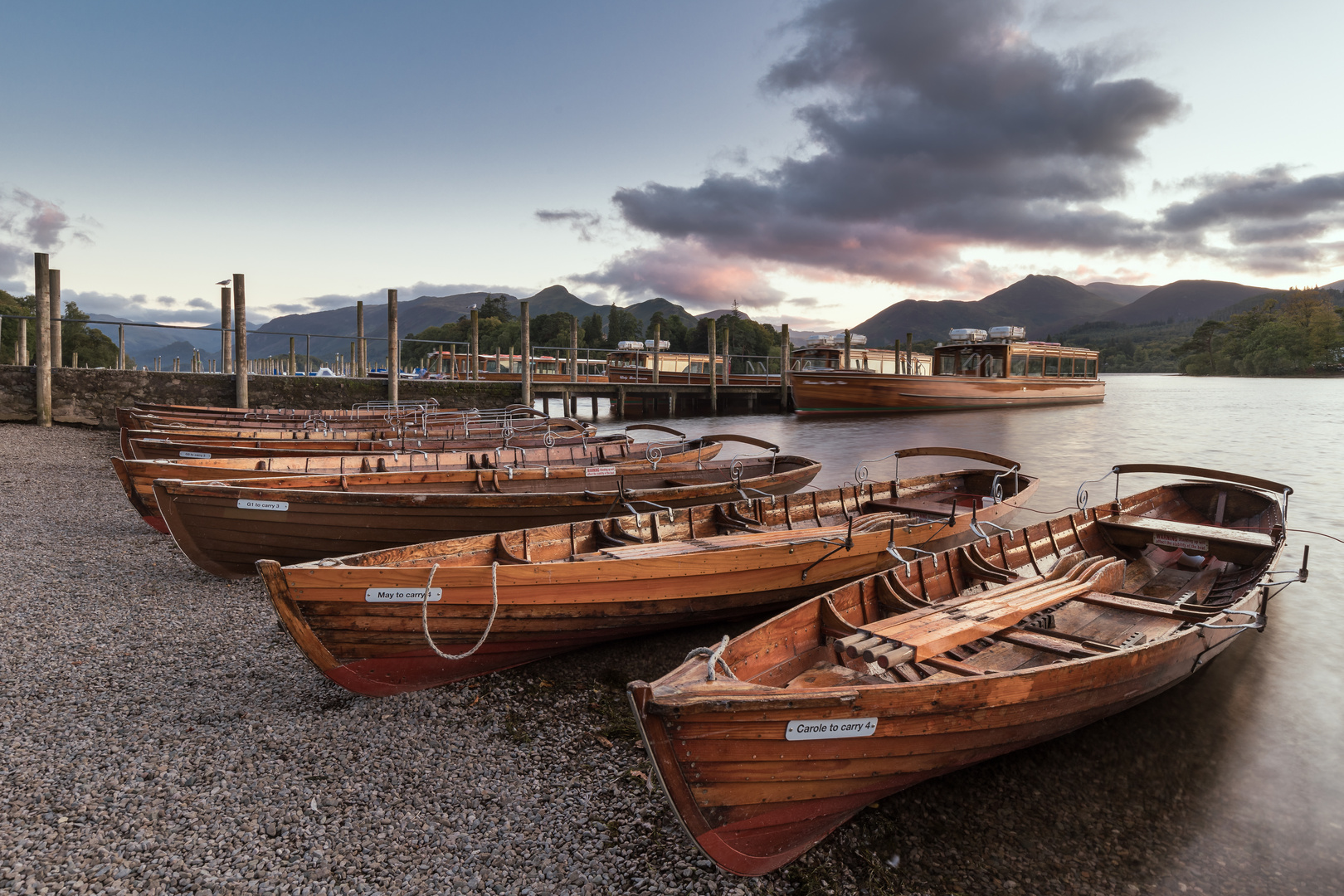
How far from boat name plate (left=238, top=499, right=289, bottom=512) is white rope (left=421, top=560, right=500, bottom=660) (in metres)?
2.72

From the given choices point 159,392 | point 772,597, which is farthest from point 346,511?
point 159,392

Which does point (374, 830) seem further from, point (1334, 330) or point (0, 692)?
point (1334, 330)

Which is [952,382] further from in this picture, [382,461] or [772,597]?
[772,597]

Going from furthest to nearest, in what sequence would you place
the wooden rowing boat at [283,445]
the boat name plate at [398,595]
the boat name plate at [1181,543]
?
1. the wooden rowing boat at [283,445]
2. the boat name plate at [1181,543]
3. the boat name plate at [398,595]

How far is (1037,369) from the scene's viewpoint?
4131cm

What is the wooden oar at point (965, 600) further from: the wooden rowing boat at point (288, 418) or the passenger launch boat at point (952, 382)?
the passenger launch boat at point (952, 382)

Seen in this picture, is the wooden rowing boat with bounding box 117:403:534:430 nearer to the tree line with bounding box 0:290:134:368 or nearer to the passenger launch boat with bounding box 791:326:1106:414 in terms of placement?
the passenger launch boat with bounding box 791:326:1106:414

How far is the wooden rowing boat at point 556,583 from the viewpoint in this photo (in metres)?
4.51

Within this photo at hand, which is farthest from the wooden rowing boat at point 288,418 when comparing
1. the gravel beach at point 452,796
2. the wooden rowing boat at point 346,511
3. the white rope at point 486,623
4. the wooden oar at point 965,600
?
the wooden oar at point 965,600

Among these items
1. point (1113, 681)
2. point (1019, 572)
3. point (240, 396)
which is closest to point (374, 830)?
point (1113, 681)

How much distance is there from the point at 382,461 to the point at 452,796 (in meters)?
7.05

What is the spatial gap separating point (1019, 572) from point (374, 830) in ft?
19.8

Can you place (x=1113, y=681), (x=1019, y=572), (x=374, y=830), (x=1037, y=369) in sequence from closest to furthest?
(x=374, y=830)
(x=1113, y=681)
(x=1019, y=572)
(x=1037, y=369)

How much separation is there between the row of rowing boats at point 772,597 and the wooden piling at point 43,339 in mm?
13028
